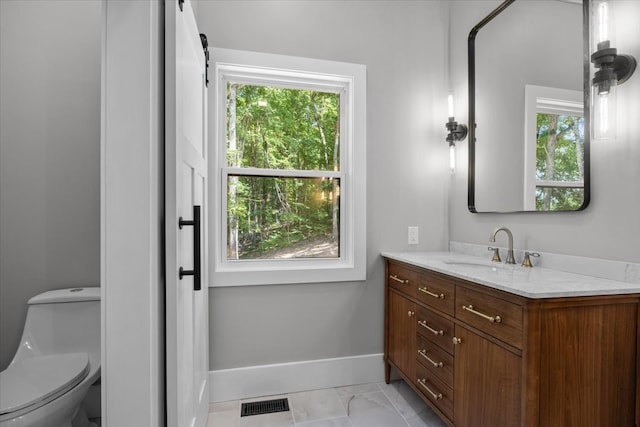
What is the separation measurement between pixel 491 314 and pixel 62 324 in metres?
2.07

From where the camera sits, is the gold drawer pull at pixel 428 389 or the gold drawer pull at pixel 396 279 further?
the gold drawer pull at pixel 396 279

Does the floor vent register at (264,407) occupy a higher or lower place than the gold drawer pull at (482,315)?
lower

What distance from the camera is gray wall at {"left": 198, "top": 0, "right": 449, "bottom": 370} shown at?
80.8 inches

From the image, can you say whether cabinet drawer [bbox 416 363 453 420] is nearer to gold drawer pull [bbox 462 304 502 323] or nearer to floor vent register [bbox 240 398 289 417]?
gold drawer pull [bbox 462 304 502 323]

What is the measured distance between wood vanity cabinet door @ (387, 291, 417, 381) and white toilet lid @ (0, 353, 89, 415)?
5.36 ft

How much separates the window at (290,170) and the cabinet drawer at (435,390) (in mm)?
700

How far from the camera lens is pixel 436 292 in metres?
1.63

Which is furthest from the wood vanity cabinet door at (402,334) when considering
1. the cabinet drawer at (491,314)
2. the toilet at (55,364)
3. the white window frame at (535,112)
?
the toilet at (55,364)

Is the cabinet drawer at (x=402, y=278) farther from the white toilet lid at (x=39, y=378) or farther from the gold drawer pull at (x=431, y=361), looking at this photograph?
the white toilet lid at (x=39, y=378)

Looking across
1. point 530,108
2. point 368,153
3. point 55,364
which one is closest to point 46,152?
point 55,364

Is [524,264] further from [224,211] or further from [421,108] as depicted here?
[224,211]

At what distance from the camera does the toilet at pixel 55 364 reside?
4.07 ft

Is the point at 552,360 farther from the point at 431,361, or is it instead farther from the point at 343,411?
the point at 343,411

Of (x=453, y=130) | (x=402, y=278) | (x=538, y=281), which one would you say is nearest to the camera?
(x=538, y=281)
